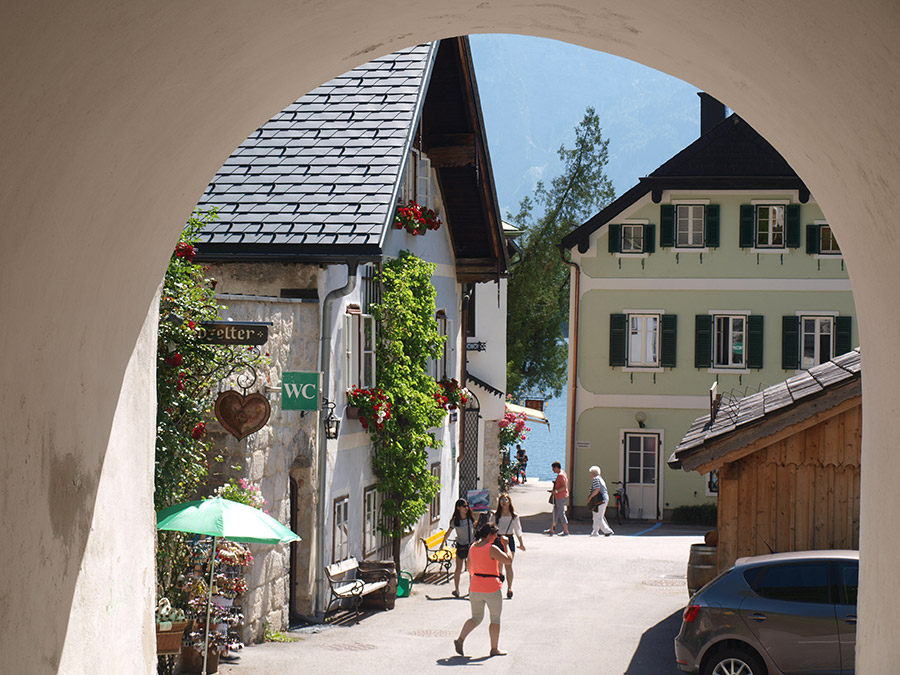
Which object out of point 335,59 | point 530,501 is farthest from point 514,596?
point 530,501

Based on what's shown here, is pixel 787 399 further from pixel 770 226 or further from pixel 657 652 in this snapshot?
pixel 770 226

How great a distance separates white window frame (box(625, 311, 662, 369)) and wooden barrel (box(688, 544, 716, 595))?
17368mm

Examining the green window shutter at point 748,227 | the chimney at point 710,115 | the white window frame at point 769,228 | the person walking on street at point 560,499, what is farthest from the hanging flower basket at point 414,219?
the chimney at point 710,115

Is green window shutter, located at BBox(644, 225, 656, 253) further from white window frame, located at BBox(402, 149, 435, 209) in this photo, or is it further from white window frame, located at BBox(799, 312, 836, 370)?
white window frame, located at BBox(402, 149, 435, 209)

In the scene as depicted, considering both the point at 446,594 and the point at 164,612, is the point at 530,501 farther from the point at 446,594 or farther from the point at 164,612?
the point at 164,612

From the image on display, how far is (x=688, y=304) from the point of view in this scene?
104 feet

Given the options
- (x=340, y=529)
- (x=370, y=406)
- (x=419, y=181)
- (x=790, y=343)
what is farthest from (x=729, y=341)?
(x=340, y=529)

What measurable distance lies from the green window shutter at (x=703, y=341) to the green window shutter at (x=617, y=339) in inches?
74.9

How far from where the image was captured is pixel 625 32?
4625 millimetres

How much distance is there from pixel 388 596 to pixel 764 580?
6.84 meters

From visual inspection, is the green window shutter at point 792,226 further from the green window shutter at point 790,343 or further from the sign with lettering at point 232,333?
the sign with lettering at point 232,333

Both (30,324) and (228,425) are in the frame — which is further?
(228,425)

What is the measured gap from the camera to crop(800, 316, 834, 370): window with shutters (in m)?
31.2

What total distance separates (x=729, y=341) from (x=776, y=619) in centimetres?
2147
